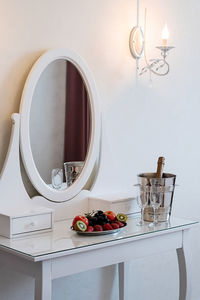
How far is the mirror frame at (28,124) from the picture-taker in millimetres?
2244

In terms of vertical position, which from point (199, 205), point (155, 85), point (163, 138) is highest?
point (155, 85)

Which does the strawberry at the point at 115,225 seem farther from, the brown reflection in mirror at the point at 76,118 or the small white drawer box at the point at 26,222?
the brown reflection in mirror at the point at 76,118

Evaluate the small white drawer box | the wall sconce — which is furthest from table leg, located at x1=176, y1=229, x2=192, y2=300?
the wall sconce

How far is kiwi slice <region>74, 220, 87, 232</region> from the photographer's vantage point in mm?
2104

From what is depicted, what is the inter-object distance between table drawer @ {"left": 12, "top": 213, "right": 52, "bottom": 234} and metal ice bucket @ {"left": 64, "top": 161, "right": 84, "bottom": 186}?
298 millimetres

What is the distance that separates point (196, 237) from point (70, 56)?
148cm

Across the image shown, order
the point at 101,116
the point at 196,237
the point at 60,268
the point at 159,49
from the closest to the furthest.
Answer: the point at 60,268, the point at 101,116, the point at 159,49, the point at 196,237

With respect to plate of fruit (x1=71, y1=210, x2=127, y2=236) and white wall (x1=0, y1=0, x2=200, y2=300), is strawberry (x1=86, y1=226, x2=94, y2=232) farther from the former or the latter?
white wall (x1=0, y1=0, x2=200, y2=300)

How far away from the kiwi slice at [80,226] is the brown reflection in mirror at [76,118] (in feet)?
1.26

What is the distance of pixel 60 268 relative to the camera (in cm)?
192

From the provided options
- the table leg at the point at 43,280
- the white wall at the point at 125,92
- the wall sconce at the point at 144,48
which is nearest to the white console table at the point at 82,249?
the table leg at the point at 43,280

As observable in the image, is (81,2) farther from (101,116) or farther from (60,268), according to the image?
(60,268)

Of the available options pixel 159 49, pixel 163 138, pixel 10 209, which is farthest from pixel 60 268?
pixel 159 49

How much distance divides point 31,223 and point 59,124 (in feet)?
1.70
